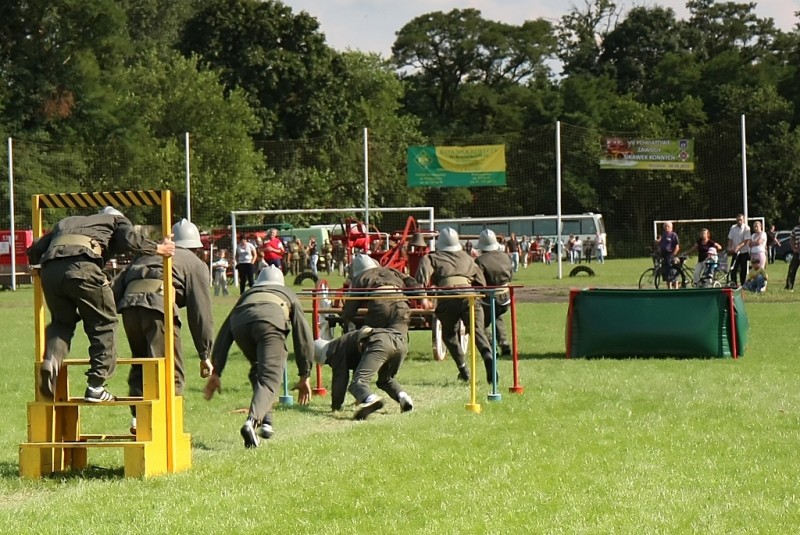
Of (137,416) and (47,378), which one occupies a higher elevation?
(47,378)

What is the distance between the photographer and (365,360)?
1254 cm

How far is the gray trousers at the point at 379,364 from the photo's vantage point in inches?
486

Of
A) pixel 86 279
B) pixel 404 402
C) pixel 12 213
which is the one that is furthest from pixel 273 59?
pixel 86 279

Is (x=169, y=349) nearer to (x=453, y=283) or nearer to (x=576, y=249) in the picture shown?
(x=453, y=283)

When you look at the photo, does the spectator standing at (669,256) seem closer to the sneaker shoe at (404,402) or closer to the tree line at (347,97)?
the tree line at (347,97)

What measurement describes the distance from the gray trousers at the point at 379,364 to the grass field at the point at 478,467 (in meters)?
0.30

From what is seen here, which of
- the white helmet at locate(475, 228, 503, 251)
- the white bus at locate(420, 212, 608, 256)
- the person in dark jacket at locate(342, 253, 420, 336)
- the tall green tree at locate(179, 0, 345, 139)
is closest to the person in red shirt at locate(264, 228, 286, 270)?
the white helmet at locate(475, 228, 503, 251)

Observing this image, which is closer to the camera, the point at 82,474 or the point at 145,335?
the point at 82,474

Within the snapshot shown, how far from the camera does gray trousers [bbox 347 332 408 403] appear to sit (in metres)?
12.4

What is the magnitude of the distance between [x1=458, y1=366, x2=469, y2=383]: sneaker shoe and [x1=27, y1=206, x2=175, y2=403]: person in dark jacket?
6.29 m

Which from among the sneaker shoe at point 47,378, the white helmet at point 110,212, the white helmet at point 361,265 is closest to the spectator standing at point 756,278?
the white helmet at point 361,265

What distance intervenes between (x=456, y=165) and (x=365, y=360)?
30.5m

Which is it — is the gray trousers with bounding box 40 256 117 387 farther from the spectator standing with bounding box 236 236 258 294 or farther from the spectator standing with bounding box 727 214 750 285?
the spectator standing with bounding box 236 236 258 294

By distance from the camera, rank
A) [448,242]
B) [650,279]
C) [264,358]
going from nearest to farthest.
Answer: [264,358] → [448,242] → [650,279]
